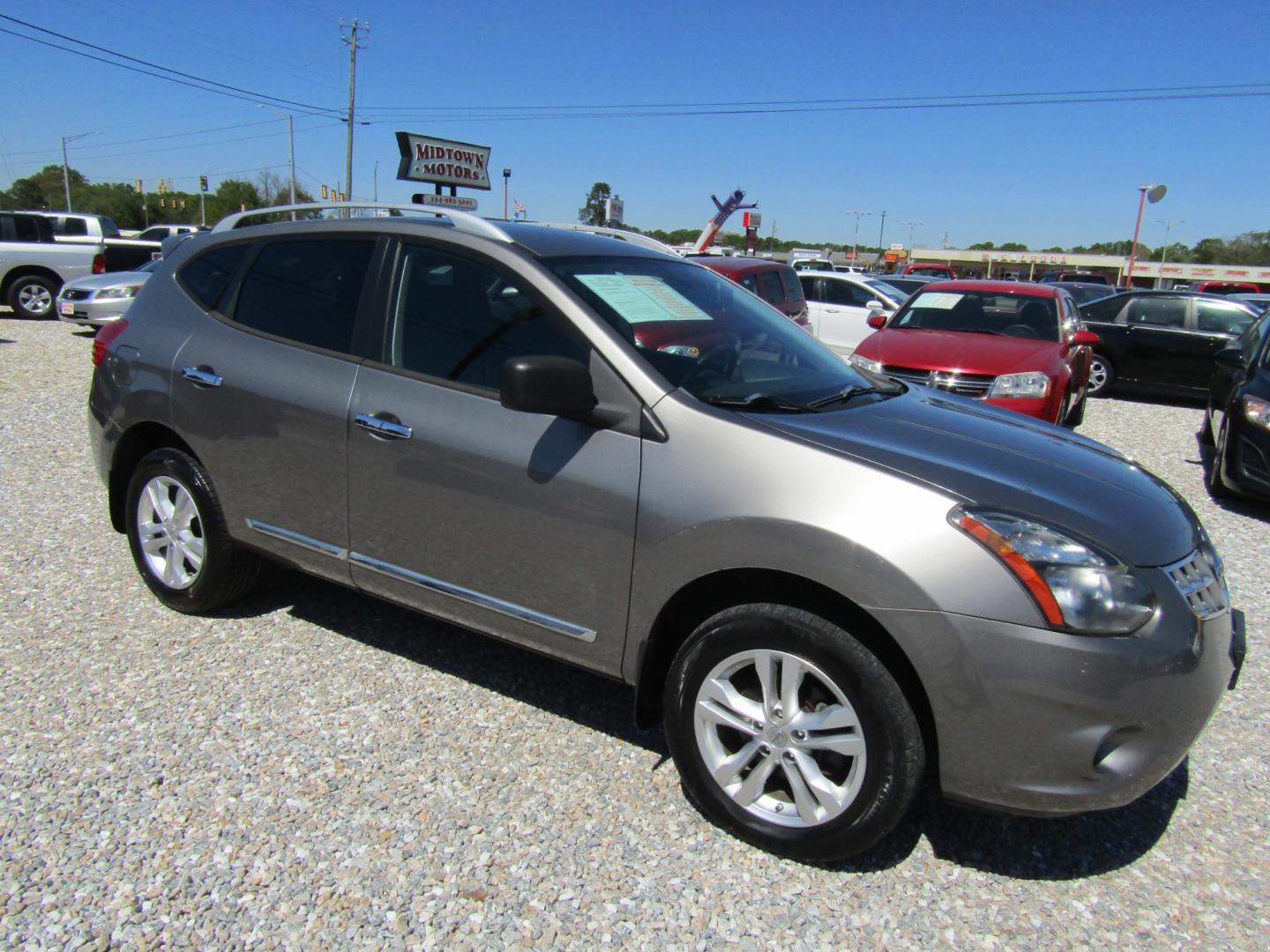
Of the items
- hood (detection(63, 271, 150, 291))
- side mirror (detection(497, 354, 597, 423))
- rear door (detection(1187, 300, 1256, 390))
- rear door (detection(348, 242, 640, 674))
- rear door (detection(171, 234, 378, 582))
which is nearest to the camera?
side mirror (detection(497, 354, 597, 423))

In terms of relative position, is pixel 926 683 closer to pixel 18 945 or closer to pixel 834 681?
pixel 834 681

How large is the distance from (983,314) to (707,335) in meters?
6.55

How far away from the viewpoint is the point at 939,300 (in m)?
9.09

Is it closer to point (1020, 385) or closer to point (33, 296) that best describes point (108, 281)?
point (33, 296)

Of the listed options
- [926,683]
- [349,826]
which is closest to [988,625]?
Result: [926,683]

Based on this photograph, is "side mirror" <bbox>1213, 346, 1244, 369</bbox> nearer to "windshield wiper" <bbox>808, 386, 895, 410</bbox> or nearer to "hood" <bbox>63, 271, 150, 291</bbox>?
"windshield wiper" <bbox>808, 386, 895, 410</bbox>

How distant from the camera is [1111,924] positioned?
2422 mm

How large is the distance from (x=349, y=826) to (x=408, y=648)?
4.03ft

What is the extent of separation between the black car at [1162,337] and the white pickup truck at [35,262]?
55.1ft

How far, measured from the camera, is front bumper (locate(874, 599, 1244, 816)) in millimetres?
2199

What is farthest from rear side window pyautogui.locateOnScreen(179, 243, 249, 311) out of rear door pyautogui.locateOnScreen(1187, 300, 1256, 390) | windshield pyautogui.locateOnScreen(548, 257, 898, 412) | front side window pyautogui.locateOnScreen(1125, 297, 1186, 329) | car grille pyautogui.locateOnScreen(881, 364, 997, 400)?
front side window pyautogui.locateOnScreen(1125, 297, 1186, 329)

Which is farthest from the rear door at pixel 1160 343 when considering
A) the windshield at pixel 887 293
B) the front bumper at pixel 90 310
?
the front bumper at pixel 90 310

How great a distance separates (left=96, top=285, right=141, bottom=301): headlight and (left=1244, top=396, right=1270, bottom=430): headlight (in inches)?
553

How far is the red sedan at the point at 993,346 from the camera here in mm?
7402
